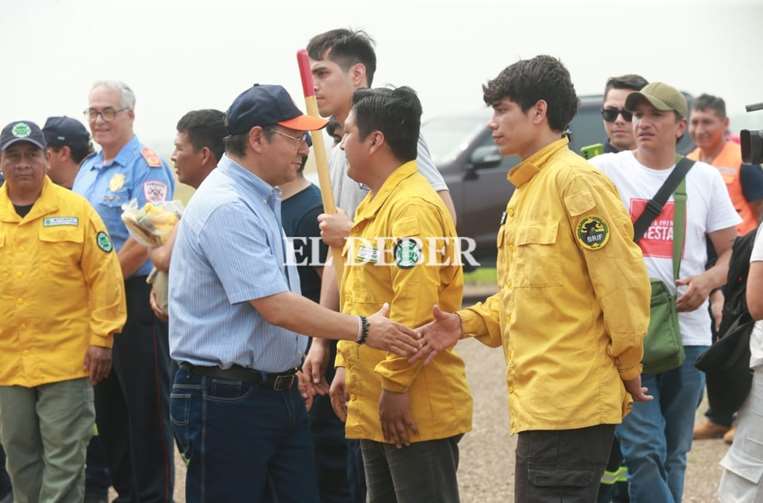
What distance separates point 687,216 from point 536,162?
1.42m

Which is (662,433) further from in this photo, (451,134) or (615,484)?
(451,134)

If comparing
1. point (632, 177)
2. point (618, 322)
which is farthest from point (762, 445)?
point (632, 177)

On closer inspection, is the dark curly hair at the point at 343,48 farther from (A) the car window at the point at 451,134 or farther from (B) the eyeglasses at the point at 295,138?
(A) the car window at the point at 451,134

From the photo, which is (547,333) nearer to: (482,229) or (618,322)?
(618,322)

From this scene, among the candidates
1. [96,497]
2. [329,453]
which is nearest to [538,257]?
[329,453]

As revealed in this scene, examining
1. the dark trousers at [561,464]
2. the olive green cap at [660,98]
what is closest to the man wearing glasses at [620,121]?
the olive green cap at [660,98]

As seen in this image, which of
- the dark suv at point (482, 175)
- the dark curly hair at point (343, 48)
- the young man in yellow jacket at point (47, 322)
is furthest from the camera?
the dark suv at point (482, 175)

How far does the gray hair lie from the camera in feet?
22.7

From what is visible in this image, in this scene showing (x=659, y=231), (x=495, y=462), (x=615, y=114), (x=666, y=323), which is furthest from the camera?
(x=495, y=462)

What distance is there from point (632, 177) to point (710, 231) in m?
0.43

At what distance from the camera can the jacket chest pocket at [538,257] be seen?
3.91 m

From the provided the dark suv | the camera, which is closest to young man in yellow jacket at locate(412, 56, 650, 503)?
the camera

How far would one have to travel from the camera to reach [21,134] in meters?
5.76

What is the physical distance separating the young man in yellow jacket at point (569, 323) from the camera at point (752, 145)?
24.8 inches
